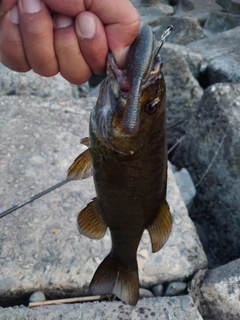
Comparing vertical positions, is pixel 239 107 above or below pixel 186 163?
above

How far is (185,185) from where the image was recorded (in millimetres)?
3211

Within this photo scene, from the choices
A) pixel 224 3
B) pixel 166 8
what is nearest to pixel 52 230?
pixel 224 3

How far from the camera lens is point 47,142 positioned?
3125 millimetres

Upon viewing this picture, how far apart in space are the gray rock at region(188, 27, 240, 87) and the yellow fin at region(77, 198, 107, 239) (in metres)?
→ 2.59

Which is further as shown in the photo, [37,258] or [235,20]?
[235,20]

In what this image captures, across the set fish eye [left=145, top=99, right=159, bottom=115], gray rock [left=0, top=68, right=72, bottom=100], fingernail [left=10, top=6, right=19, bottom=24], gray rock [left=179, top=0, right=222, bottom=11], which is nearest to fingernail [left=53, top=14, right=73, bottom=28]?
fingernail [left=10, top=6, right=19, bottom=24]

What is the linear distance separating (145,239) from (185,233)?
0.87 ft

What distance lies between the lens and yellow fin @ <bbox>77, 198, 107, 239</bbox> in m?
1.82

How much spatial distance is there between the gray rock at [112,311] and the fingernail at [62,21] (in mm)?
1382

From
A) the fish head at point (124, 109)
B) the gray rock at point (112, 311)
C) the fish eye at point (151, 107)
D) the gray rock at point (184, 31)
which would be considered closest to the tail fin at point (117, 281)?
the gray rock at point (112, 311)


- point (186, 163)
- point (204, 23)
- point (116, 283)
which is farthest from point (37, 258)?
point (204, 23)

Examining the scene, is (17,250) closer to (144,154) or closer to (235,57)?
(144,154)

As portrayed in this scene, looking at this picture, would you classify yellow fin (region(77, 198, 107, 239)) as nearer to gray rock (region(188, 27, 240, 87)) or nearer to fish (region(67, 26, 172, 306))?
fish (region(67, 26, 172, 306))

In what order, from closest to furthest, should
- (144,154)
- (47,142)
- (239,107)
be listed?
(144,154)
(239,107)
(47,142)
